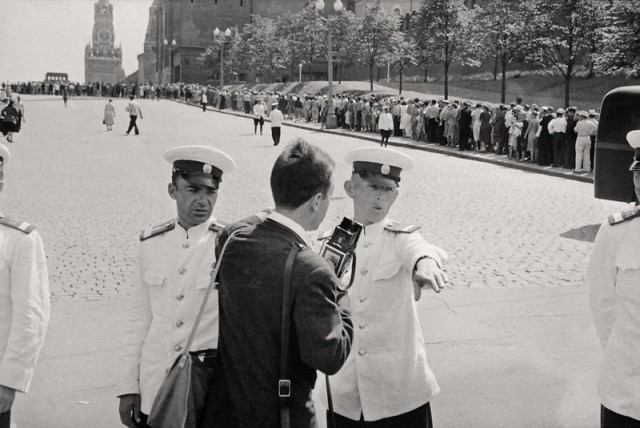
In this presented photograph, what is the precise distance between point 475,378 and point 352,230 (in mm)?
3630

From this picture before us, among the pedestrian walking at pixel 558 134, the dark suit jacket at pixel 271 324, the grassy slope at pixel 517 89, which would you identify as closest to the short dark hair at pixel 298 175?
the dark suit jacket at pixel 271 324

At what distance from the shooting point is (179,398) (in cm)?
281

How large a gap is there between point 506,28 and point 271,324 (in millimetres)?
Answer: 39285

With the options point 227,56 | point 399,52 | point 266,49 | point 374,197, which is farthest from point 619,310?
point 227,56

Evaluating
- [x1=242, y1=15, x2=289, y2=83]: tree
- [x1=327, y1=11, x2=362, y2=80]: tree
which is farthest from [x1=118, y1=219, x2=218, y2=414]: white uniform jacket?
[x1=242, y1=15, x2=289, y2=83]: tree

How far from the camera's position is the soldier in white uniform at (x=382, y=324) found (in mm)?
3623

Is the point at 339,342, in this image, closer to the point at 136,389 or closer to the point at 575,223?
the point at 136,389

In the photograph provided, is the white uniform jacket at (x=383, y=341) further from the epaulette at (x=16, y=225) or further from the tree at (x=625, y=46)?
the tree at (x=625, y=46)

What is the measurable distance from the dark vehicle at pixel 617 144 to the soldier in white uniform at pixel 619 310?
11292 mm

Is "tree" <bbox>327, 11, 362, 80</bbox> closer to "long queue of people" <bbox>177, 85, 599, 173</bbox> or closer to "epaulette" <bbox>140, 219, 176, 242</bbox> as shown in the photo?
"long queue of people" <bbox>177, 85, 599, 173</bbox>

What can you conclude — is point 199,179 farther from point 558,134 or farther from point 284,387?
point 558,134

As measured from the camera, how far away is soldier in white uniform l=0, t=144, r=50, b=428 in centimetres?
328

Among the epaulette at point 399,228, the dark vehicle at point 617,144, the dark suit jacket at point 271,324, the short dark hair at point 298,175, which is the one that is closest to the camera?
the dark suit jacket at point 271,324

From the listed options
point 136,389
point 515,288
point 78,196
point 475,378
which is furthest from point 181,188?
point 78,196
